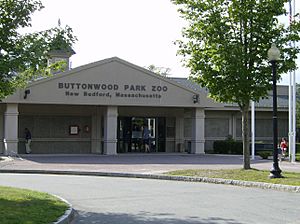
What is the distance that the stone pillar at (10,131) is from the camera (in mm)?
30281

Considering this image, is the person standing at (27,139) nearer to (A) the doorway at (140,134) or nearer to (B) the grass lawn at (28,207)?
(A) the doorway at (140,134)

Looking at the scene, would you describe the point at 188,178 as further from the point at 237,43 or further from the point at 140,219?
the point at 140,219

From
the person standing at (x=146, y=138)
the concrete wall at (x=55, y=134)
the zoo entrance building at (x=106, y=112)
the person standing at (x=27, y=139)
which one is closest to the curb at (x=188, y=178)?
the zoo entrance building at (x=106, y=112)

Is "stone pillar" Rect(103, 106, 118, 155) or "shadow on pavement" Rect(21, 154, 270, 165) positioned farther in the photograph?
"stone pillar" Rect(103, 106, 118, 155)

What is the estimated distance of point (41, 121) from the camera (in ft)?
113

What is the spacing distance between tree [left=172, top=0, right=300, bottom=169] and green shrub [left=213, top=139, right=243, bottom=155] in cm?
1591

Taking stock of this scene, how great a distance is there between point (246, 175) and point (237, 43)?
509cm

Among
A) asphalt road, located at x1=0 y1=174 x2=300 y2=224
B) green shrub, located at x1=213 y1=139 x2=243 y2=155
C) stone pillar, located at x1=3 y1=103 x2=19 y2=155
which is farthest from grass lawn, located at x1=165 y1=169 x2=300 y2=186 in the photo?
green shrub, located at x1=213 y1=139 x2=243 y2=155

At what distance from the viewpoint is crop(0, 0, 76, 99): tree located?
11812 mm

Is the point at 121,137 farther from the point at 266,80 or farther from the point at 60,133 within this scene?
the point at 266,80

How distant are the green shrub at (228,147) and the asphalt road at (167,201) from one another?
1816 cm

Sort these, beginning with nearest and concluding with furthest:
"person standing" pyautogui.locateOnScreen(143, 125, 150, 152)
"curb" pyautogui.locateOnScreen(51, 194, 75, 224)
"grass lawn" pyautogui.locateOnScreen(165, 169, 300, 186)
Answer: "curb" pyautogui.locateOnScreen(51, 194, 75, 224) → "grass lawn" pyautogui.locateOnScreen(165, 169, 300, 186) → "person standing" pyautogui.locateOnScreen(143, 125, 150, 152)

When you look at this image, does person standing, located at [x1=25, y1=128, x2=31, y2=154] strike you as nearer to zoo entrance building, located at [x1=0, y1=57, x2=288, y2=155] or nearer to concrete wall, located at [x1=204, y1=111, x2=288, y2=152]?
zoo entrance building, located at [x1=0, y1=57, x2=288, y2=155]

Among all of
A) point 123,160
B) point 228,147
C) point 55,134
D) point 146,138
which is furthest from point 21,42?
point 228,147
